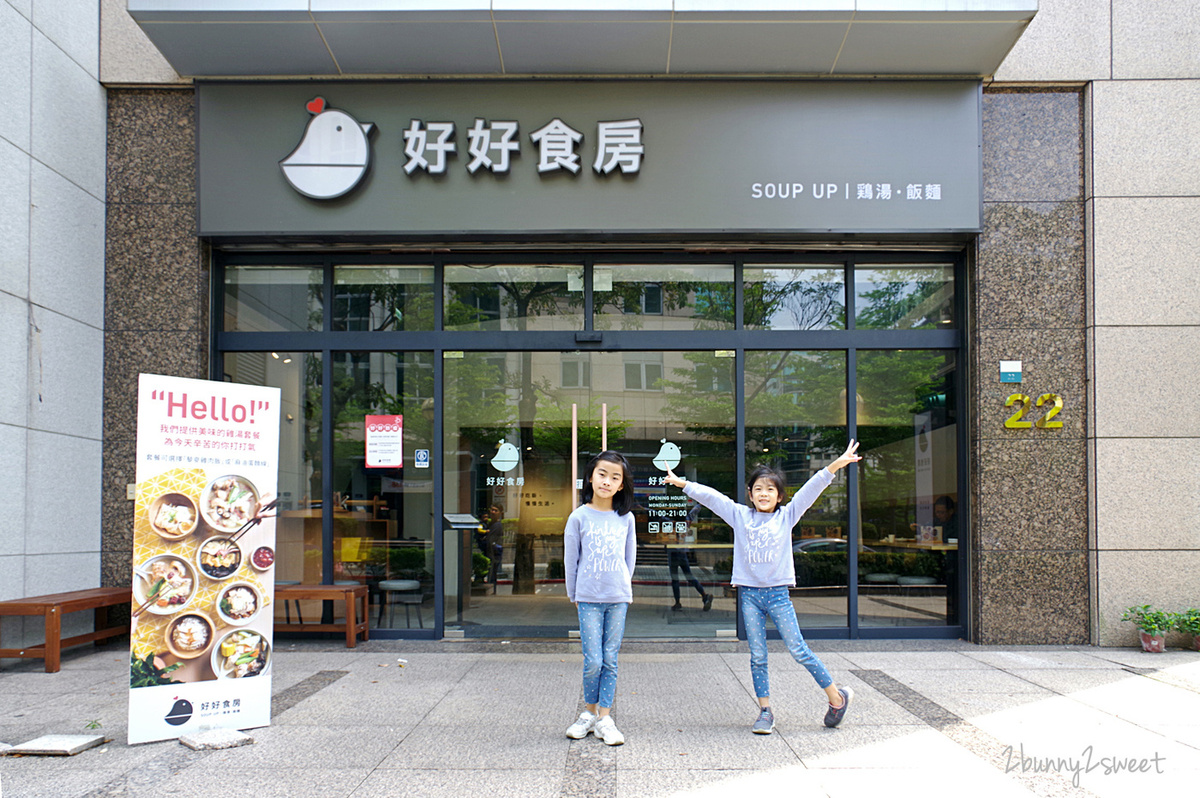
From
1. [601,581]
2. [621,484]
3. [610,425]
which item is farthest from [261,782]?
[610,425]

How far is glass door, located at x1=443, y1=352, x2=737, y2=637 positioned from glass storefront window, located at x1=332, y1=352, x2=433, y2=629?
0.87 ft

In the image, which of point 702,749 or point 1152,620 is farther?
point 1152,620

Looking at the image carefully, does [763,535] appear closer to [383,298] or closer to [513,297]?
[513,297]

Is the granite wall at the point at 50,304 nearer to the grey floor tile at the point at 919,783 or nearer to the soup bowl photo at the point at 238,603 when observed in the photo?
the soup bowl photo at the point at 238,603

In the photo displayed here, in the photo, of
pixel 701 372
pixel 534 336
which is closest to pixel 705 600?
pixel 701 372

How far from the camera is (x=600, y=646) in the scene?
14.9 ft

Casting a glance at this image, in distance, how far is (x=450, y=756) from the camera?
4328mm

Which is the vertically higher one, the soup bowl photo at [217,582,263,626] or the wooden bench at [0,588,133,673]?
the soup bowl photo at [217,582,263,626]

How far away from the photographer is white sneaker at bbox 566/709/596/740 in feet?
14.9

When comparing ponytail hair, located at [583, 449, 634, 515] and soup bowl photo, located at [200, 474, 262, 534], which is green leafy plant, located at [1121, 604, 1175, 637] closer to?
ponytail hair, located at [583, 449, 634, 515]

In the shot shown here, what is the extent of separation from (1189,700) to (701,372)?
468cm

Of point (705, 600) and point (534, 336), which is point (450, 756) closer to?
point (705, 600)

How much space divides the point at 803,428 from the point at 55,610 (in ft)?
23.0

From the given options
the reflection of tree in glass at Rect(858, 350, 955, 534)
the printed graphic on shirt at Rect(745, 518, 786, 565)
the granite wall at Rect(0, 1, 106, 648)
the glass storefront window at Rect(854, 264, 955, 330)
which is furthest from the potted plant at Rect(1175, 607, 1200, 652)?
the granite wall at Rect(0, 1, 106, 648)
